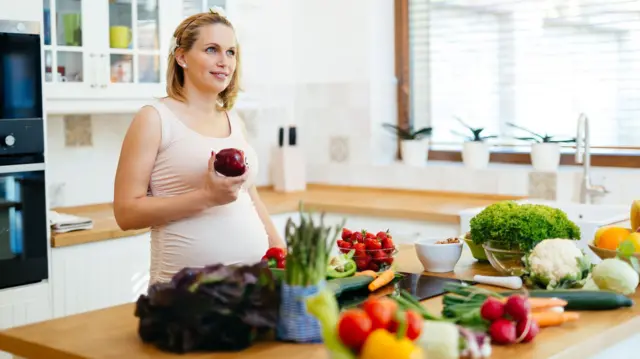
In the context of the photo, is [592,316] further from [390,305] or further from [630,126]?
[630,126]

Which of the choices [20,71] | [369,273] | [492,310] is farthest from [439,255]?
[20,71]

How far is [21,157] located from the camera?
133 inches

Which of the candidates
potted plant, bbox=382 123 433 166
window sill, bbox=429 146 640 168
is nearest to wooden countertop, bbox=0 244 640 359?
window sill, bbox=429 146 640 168

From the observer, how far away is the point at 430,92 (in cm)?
499

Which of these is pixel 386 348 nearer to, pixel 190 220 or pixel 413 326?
pixel 413 326

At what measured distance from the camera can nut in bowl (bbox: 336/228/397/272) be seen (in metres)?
2.50

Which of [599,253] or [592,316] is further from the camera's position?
[599,253]

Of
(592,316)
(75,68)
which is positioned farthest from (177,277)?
(75,68)

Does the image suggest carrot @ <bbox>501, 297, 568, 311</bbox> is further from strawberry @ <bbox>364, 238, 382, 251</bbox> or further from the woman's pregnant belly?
the woman's pregnant belly

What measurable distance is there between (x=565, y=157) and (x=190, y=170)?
2.49 metres

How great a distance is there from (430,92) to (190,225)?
2687 mm

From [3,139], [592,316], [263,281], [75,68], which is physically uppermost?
[75,68]

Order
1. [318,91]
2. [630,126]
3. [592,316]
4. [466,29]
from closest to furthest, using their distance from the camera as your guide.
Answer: [592,316]
[630,126]
[466,29]
[318,91]

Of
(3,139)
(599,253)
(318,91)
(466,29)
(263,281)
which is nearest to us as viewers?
(263,281)
